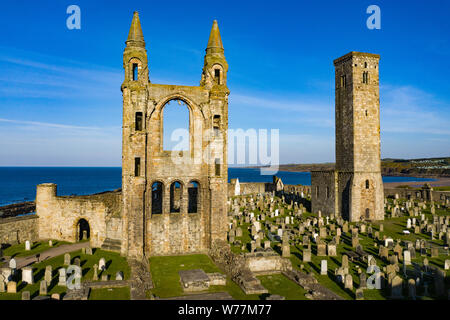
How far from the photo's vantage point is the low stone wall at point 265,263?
51.0 feet

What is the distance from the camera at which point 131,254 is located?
1767 cm

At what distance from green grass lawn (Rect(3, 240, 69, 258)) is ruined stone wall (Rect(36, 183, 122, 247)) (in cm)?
87

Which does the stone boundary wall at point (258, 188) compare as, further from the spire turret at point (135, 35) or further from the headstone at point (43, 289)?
the headstone at point (43, 289)

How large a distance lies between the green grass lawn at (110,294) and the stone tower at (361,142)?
2269 cm

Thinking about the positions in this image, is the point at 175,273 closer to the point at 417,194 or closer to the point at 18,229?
the point at 18,229

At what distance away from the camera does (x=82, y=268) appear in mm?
16797

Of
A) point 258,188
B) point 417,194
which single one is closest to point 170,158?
point 258,188

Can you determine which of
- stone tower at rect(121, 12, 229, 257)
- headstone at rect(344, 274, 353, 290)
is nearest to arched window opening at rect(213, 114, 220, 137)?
stone tower at rect(121, 12, 229, 257)

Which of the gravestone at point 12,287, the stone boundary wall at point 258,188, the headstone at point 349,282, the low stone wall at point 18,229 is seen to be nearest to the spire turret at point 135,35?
the gravestone at point 12,287

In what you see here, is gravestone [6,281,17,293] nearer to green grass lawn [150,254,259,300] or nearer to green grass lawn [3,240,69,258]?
green grass lawn [150,254,259,300]
